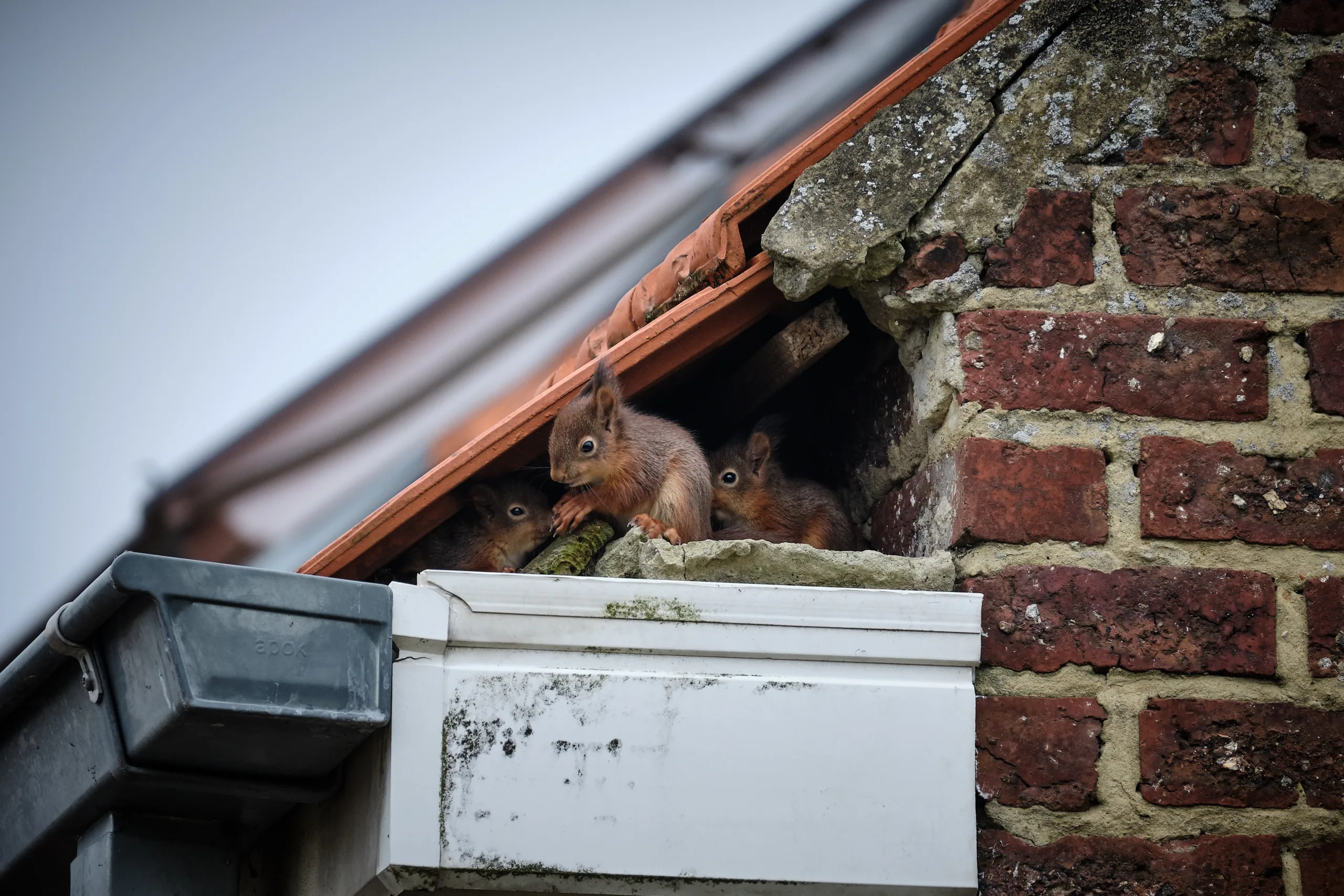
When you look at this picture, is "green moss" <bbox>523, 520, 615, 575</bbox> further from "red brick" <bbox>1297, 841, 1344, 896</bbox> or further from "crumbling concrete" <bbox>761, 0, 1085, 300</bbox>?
"red brick" <bbox>1297, 841, 1344, 896</bbox>

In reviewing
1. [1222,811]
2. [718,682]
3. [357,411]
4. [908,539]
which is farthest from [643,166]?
[1222,811]

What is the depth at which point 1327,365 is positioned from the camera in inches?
97.4

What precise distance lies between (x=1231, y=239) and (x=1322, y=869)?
1.21 metres

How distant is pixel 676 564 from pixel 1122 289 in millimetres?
1050

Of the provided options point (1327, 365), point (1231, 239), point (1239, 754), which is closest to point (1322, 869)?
point (1239, 754)

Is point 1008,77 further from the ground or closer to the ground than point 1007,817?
further from the ground

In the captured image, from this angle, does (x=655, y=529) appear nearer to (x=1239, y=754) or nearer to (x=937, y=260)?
(x=937, y=260)

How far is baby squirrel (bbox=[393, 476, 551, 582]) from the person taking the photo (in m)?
3.31

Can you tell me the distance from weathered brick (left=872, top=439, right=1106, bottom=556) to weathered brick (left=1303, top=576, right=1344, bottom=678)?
40cm

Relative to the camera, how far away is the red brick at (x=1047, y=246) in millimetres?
2523

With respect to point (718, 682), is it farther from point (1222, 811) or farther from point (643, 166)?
point (643, 166)

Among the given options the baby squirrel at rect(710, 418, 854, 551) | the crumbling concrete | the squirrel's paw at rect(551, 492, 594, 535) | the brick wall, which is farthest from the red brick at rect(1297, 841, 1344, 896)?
the squirrel's paw at rect(551, 492, 594, 535)

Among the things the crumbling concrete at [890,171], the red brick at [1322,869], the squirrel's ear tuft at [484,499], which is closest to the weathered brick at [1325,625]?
the red brick at [1322,869]

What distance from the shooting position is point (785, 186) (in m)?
2.63
